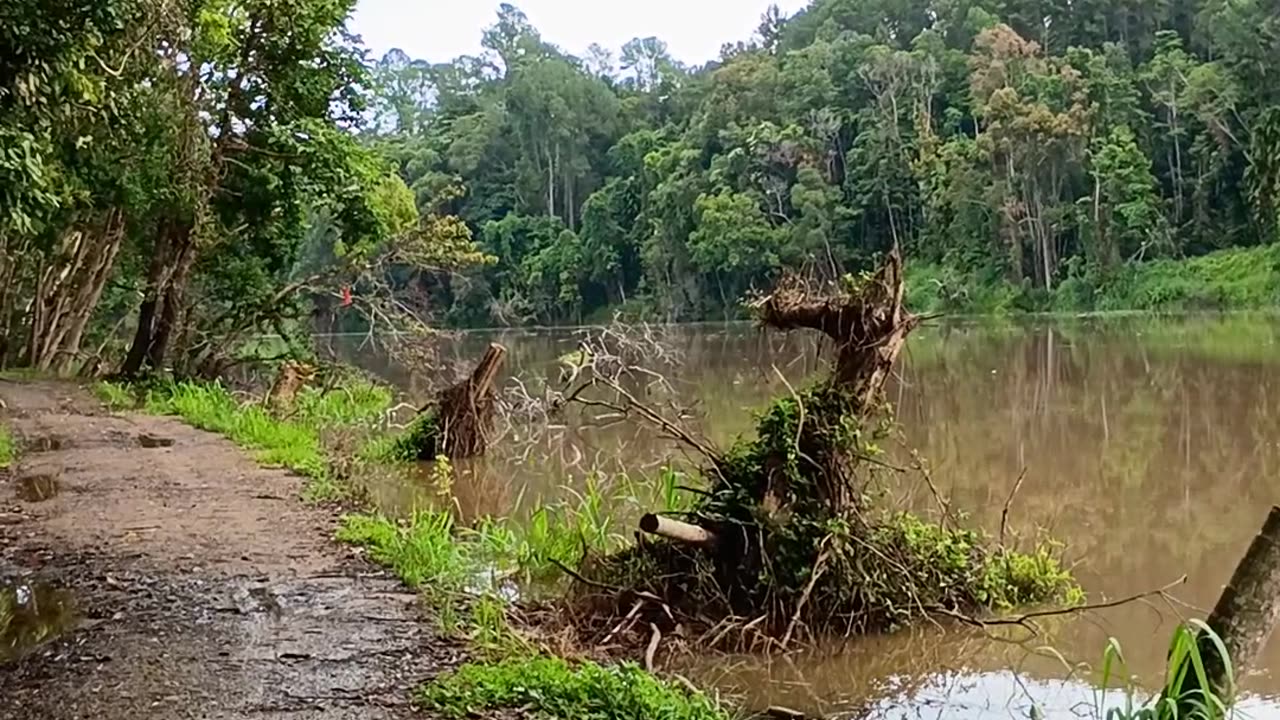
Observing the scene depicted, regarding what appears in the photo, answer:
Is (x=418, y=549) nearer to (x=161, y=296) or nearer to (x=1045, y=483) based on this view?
(x=1045, y=483)

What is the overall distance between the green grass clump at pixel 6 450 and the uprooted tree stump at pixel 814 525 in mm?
6239

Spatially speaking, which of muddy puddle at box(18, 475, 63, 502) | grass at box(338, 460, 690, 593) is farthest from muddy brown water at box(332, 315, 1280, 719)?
muddy puddle at box(18, 475, 63, 502)

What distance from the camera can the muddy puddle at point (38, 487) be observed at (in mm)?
9133

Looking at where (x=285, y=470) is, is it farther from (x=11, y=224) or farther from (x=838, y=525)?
(x=838, y=525)

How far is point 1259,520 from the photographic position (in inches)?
359

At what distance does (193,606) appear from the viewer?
596 centimetres

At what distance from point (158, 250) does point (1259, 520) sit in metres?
13.9

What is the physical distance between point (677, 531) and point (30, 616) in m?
3.04

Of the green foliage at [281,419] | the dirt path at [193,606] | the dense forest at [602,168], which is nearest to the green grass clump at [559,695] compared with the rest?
the dirt path at [193,606]

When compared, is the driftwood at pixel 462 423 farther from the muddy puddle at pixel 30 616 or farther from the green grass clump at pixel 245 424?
the muddy puddle at pixel 30 616

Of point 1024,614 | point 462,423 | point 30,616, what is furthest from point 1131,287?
point 30,616

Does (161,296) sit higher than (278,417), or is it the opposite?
(161,296)

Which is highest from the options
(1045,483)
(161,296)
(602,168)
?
(602,168)

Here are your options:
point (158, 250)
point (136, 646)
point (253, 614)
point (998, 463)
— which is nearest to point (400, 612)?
point (253, 614)
